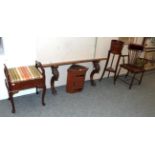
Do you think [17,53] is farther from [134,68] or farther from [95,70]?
[134,68]

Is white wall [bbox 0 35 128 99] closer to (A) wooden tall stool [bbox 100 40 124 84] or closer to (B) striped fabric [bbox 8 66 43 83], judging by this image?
(B) striped fabric [bbox 8 66 43 83]

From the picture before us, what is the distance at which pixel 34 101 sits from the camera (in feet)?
8.80

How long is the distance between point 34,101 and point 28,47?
852 millimetres

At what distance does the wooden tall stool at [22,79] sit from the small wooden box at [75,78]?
0.64 m

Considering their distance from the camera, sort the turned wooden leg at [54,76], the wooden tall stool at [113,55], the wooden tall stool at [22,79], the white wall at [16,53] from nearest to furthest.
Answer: the wooden tall stool at [22,79] → the white wall at [16,53] → the turned wooden leg at [54,76] → the wooden tall stool at [113,55]

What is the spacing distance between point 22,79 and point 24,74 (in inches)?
5.4

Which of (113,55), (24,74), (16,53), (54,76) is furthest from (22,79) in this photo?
(113,55)

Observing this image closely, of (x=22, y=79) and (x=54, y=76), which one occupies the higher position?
(x=22, y=79)

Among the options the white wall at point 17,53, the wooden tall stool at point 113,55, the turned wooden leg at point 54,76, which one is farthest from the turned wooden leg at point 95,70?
the white wall at point 17,53

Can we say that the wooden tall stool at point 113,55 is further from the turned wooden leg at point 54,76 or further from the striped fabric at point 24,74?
the striped fabric at point 24,74

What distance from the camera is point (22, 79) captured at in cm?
218

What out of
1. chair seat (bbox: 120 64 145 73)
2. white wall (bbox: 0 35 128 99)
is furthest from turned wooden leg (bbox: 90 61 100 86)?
white wall (bbox: 0 35 128 99)

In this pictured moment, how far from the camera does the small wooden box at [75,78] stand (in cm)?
287
